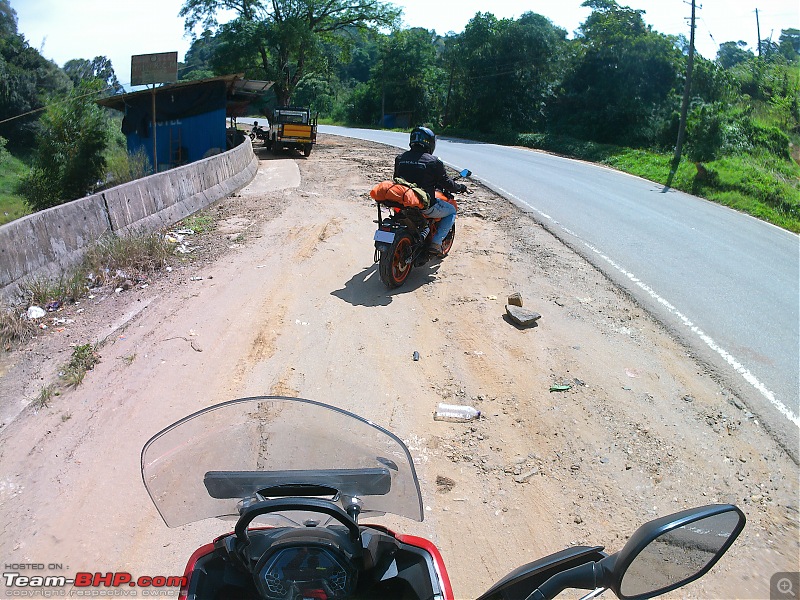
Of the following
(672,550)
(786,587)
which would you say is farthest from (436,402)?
(672,550)

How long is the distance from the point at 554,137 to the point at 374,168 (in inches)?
862

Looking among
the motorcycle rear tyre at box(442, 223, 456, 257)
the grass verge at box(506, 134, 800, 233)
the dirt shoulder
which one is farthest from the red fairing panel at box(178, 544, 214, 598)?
the grass verge at box(506, 134, 800, 233)

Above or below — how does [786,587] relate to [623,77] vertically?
below

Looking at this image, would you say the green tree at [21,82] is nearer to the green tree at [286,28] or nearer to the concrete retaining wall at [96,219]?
the green tree at [286,28]

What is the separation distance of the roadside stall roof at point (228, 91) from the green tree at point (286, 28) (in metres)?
6.02

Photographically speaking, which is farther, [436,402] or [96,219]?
[96,219]

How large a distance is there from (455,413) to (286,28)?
110ft

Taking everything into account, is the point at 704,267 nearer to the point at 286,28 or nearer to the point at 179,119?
the point at 179,119

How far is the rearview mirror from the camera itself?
1.62 m

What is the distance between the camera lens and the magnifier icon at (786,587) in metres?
3.67

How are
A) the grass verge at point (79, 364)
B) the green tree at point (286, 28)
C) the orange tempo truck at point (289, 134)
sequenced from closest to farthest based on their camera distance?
1. the grass verge at point (79, 364)
2. the orange tempo truck at point (289, 134)
3. the green tree at point (286, 28)

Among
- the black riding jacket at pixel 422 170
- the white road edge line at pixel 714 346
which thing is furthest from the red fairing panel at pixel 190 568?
the black riding jacket at pixel 422 170

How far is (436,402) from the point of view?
218 inches

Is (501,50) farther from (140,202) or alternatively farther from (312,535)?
(312,535)
